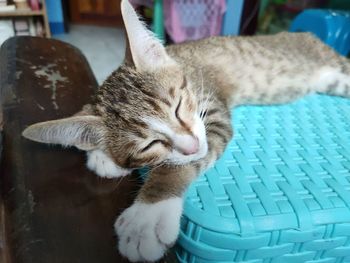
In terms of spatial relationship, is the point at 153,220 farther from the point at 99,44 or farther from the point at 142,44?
the point at 99,44

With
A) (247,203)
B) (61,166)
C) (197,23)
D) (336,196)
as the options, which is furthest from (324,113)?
(197,23)

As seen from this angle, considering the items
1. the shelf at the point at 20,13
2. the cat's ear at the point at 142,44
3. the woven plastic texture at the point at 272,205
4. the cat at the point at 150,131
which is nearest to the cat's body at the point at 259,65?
the cat at the point at 150,131

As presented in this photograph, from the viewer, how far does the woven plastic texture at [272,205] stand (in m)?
0.59

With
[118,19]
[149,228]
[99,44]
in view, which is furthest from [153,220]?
[118,19]

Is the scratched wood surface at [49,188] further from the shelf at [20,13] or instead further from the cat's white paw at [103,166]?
the shelf at [20,13]

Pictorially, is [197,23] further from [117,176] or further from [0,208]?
[0,208]

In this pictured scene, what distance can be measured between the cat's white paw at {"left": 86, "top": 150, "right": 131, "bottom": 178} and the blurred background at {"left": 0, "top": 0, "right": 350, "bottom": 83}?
30.4 inches

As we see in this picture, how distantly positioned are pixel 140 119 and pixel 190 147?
0.13 meters

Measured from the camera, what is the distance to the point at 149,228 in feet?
1.96

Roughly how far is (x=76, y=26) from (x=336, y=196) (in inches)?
119

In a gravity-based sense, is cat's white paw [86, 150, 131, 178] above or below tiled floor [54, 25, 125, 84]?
above

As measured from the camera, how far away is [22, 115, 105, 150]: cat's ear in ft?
2.05

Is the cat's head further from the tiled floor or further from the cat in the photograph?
the tiled floor

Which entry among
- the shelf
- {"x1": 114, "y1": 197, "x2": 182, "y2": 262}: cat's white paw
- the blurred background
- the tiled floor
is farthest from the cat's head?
the shelf
